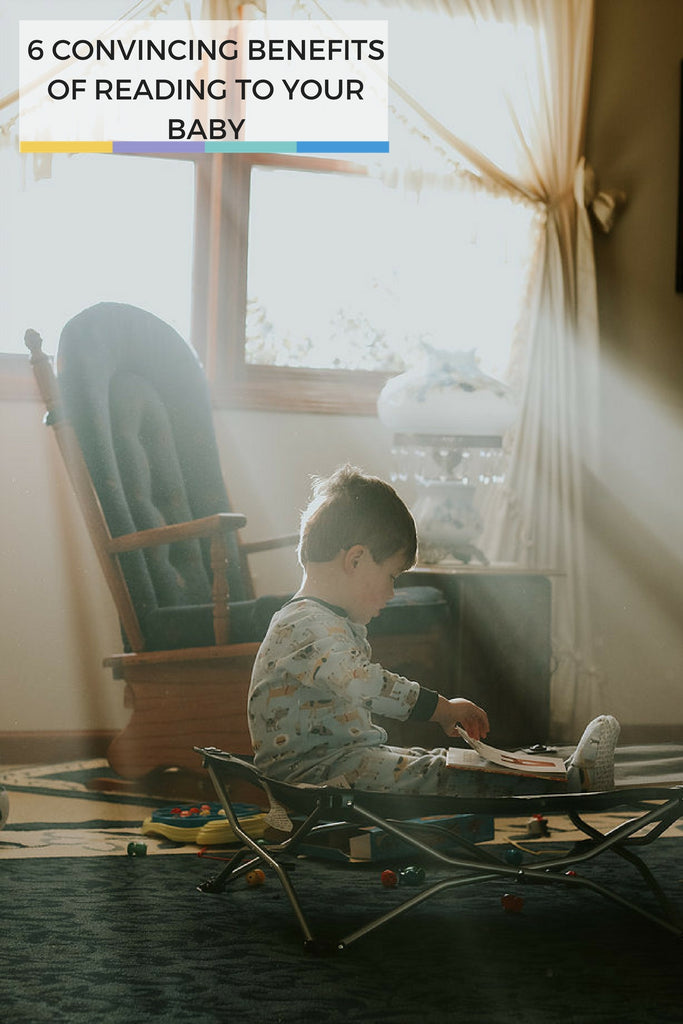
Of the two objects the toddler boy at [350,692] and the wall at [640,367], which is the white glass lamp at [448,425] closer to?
the wall at [640,367]

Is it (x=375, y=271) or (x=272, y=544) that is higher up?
(x=375, y=271)

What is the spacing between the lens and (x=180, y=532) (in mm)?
2521

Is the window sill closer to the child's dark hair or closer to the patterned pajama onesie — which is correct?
the child's dark hair

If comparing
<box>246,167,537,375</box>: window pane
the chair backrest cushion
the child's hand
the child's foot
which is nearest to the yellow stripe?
<box>246,167,537,375</box>: window pane

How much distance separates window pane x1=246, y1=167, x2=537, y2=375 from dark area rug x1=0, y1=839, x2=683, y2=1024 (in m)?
2.12

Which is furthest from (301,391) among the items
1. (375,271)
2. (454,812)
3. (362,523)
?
(454,812)

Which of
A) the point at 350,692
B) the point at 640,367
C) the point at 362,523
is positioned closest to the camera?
the point at 350,692

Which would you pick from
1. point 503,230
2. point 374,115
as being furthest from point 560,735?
point 374,115

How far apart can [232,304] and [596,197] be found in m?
1.25

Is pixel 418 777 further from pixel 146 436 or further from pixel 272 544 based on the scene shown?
pixel 146 436

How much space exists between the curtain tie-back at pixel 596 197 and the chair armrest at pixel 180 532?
185cm

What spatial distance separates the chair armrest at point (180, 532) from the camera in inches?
96.9

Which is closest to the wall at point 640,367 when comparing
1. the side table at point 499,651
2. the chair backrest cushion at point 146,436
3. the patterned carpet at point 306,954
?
the side table at point 499,651

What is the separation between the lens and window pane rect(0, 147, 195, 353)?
3.41 meters
